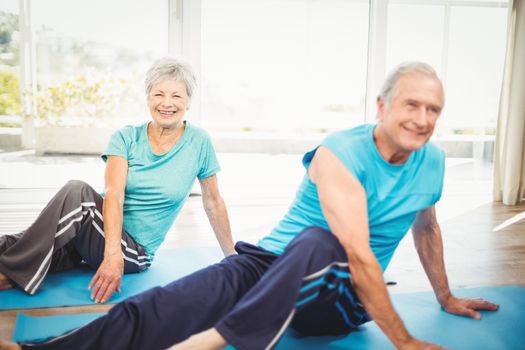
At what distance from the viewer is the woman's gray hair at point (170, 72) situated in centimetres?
200

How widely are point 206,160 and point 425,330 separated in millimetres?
1004

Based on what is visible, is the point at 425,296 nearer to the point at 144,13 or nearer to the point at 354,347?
the point at 354,347

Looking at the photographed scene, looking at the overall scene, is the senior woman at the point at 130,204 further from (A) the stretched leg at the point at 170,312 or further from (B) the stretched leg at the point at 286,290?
(B) the stretched leg at the point at 286,290

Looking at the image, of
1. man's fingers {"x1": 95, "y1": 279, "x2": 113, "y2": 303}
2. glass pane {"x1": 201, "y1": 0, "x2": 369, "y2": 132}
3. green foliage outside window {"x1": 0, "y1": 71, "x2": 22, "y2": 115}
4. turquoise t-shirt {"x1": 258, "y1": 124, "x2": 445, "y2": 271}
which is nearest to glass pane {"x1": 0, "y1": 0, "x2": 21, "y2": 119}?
green foliage outside window {"x1": 0, "y1": 71, "x2": 22, "y2": 115}

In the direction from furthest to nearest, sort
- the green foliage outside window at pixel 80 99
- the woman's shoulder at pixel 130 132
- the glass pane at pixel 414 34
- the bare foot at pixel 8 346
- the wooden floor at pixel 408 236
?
the glass pane at pixel 414 34 < the green foliage outside window at pixel 80 99 < the wooden floor at pixel 408 236 < the woman's shoulder at pixel 130 132 < the bare foot at pixel 8 346

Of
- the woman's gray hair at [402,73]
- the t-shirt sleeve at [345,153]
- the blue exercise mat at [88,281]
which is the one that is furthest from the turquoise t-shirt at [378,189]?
the blue exercise mat at [88,281]

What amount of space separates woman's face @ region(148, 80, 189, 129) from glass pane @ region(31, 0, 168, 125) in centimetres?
220

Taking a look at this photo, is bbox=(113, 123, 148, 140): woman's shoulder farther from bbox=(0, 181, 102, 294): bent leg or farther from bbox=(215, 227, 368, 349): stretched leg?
bbox=(215, 227, 368, 349): stretched leg

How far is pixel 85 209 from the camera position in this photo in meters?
1.93

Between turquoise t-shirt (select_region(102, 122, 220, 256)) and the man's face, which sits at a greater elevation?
the man's face

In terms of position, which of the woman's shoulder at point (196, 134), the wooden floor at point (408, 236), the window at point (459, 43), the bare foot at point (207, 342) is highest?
the window at point (459, 43)

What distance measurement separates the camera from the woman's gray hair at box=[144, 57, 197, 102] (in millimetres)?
1997

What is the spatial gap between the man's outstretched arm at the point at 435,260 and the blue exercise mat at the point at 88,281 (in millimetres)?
989

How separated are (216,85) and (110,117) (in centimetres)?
94
